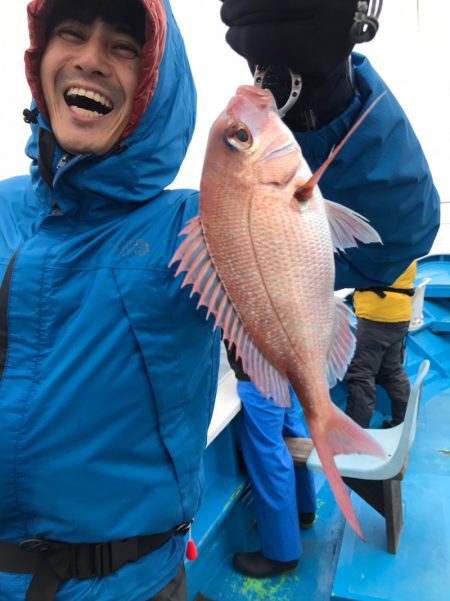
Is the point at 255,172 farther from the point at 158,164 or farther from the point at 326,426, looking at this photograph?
the point at 326,426

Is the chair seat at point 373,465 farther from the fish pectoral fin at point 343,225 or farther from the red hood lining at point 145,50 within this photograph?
the red hood lining at point 145,50

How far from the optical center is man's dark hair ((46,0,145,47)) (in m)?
1.40

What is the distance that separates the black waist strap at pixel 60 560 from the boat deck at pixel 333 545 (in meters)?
1.36

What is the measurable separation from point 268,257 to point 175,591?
1082 millimetres

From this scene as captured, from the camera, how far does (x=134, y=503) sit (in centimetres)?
133

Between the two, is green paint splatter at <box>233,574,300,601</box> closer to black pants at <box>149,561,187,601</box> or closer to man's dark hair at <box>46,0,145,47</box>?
black pants at <box>149,561,187,601</box>

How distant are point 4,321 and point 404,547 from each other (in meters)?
→ 2.35

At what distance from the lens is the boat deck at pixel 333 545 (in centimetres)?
234

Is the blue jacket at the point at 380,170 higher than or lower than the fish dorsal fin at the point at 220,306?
higher

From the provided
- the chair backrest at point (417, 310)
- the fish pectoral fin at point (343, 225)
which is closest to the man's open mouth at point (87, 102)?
the fish pectoral fin at point (343, 225)

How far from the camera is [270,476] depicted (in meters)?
2.93

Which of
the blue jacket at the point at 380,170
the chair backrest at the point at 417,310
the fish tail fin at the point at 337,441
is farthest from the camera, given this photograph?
the chair backrest at the point at 417,310

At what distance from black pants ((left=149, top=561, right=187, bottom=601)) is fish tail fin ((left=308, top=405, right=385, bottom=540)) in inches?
27.6

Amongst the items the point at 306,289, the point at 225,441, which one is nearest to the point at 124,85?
the point at 306,289
